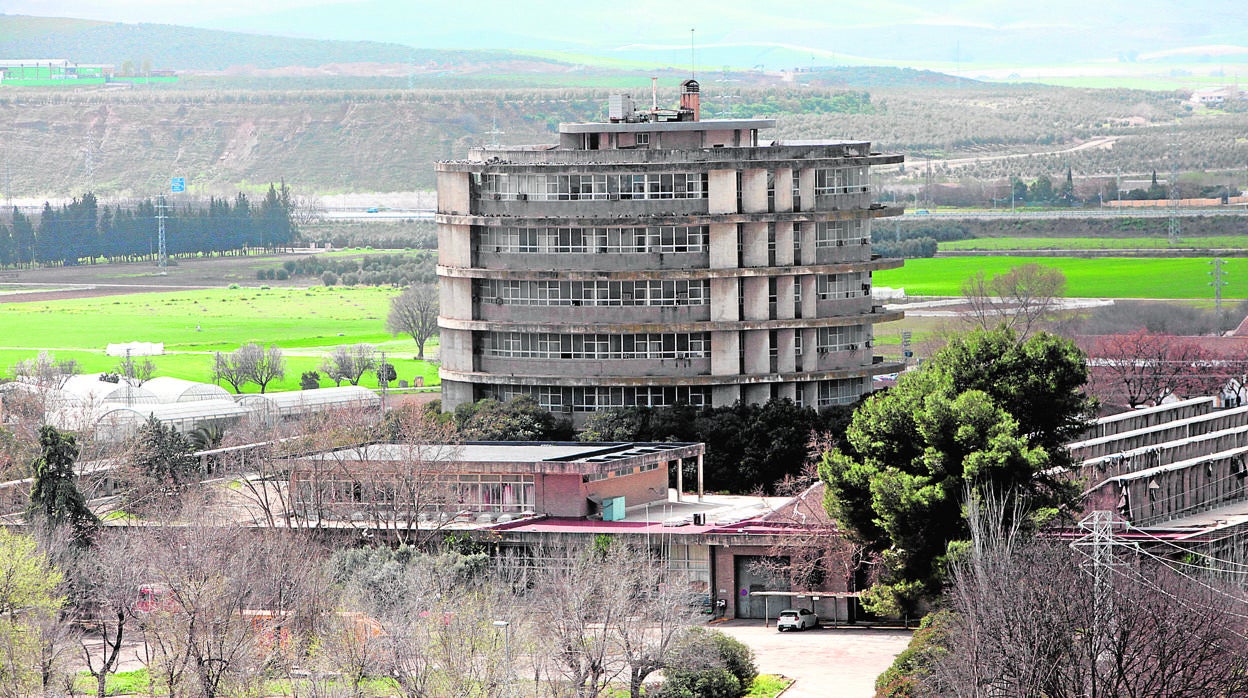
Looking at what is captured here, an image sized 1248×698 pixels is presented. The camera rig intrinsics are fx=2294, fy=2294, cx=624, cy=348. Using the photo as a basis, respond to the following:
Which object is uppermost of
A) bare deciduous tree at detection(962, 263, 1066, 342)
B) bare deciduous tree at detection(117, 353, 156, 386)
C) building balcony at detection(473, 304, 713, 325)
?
building balcony at detection(473, 304, 713, 325)

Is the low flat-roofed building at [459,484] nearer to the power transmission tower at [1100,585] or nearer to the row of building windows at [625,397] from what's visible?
the row of building windows at [625,397]

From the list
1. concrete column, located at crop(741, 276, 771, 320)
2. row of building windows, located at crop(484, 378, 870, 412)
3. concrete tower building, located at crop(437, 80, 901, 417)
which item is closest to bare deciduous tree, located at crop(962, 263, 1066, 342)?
concrete tower building, located at crop(437, 80, 901, 417)

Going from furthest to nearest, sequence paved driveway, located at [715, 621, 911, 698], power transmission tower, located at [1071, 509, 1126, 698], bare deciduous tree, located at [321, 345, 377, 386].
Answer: bare deciduous tree, located at [321, 345, 377, 386] < paved driveway, located at [715, 621, 911, 698] < power transmission tower, located at [1071, 509, 1126, 698]

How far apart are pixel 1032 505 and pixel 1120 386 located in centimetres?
6428

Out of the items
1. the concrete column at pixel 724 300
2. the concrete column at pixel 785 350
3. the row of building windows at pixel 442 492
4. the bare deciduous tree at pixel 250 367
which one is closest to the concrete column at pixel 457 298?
the concrete column at pixel 724 300

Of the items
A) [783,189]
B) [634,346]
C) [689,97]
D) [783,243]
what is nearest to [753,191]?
[783,189]

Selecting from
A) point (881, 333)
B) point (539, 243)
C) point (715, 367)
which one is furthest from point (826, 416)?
point (881, 333)

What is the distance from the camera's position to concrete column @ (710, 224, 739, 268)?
106 metres

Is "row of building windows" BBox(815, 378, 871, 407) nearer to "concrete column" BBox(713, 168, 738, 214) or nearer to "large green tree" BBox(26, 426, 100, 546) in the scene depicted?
"concrete column" BBox(713, 168, 738, 214)

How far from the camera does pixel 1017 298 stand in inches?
6939

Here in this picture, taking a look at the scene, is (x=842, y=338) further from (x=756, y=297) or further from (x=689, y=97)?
(x=689, y=97)

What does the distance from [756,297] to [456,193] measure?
1537 centimetres

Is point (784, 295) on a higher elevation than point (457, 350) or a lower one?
higher

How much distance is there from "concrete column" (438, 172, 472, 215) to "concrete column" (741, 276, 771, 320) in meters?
13.9
